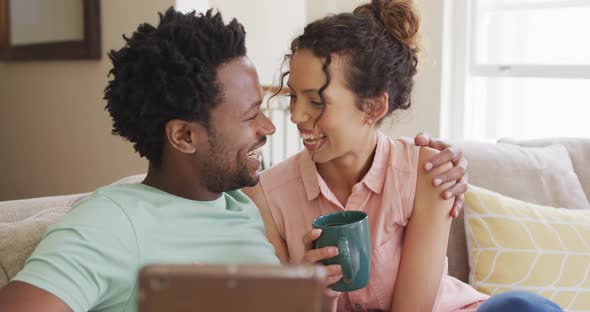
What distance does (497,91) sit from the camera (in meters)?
3.01

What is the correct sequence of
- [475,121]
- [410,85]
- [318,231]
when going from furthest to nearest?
[475,121], [410,85], [318,231]

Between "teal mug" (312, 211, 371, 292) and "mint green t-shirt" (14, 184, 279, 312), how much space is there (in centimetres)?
21

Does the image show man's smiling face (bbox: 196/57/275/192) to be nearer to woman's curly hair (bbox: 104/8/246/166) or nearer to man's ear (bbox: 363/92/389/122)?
woman's curly hair (bbox: 104/8/246/166)

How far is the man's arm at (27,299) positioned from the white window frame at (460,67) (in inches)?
95.3

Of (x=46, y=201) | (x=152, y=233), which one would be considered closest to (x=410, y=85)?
(x=152, y=233)

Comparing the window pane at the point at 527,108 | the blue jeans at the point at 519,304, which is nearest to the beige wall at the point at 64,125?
the window pane at the point at 527,108

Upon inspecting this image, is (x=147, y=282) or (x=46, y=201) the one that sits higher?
(x=147, y=282)

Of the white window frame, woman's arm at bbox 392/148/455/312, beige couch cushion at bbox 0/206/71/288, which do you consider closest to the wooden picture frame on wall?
the white window frame

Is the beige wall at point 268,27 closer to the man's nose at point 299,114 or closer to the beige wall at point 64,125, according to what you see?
the beige wall at point 64,125

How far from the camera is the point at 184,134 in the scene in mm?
1144

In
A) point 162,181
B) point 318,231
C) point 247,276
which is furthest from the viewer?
point 162,181

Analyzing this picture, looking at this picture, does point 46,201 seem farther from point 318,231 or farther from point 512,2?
point 512,2

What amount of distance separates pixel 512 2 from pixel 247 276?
2.84 metres

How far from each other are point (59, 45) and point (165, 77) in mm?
2603
